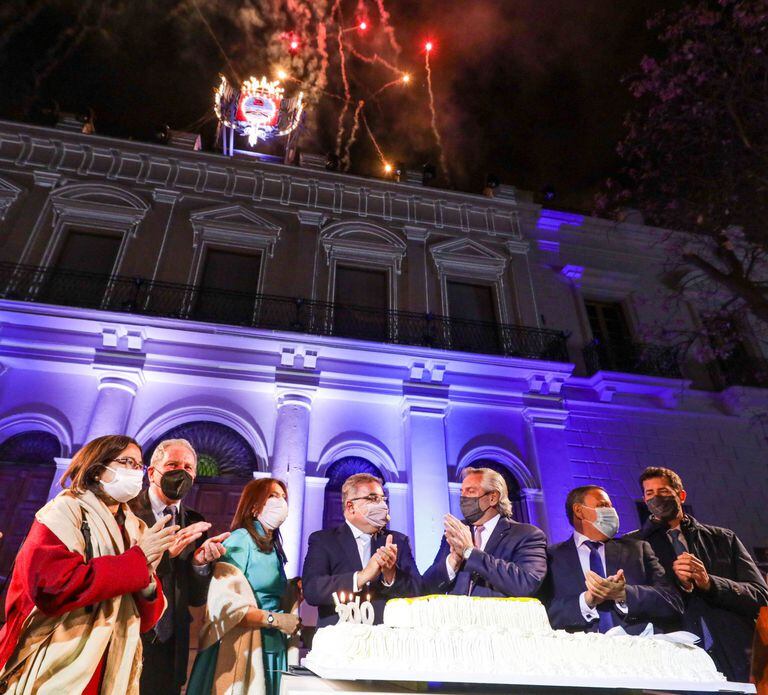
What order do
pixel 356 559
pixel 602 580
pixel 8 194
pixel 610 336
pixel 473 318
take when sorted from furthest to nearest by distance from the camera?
pixel 610 336 < pixel 473 318 < pixel 8 194 < pixel 356 559 < pixel 602 580

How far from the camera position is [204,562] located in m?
2.92

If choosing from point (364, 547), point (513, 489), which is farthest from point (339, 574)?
point (513, 489)

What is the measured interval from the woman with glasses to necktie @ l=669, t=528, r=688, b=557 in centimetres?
341

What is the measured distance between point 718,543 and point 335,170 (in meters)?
12.1

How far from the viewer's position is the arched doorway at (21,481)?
318 inches

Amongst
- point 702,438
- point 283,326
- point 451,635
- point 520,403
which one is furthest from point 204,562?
point 702,438

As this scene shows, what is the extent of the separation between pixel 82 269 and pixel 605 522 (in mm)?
10874

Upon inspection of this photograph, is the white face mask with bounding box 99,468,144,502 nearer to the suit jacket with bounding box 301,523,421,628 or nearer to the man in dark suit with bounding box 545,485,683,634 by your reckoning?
the suit jacket with bounding box 301,523,421,628

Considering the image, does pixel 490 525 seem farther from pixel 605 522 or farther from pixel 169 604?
pixel 169 604

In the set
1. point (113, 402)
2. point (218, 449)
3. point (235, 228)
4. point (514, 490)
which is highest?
point (235, 228)

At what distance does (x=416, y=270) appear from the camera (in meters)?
12.0

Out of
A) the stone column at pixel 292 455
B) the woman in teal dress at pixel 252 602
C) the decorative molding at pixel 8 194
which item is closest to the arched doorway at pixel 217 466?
the stone column at pixel 292 455

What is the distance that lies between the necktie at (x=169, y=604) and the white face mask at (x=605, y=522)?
265cm

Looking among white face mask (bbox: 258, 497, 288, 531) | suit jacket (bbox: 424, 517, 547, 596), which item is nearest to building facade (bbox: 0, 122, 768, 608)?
white face mask (bbox: 258, 497, 288, 531)
